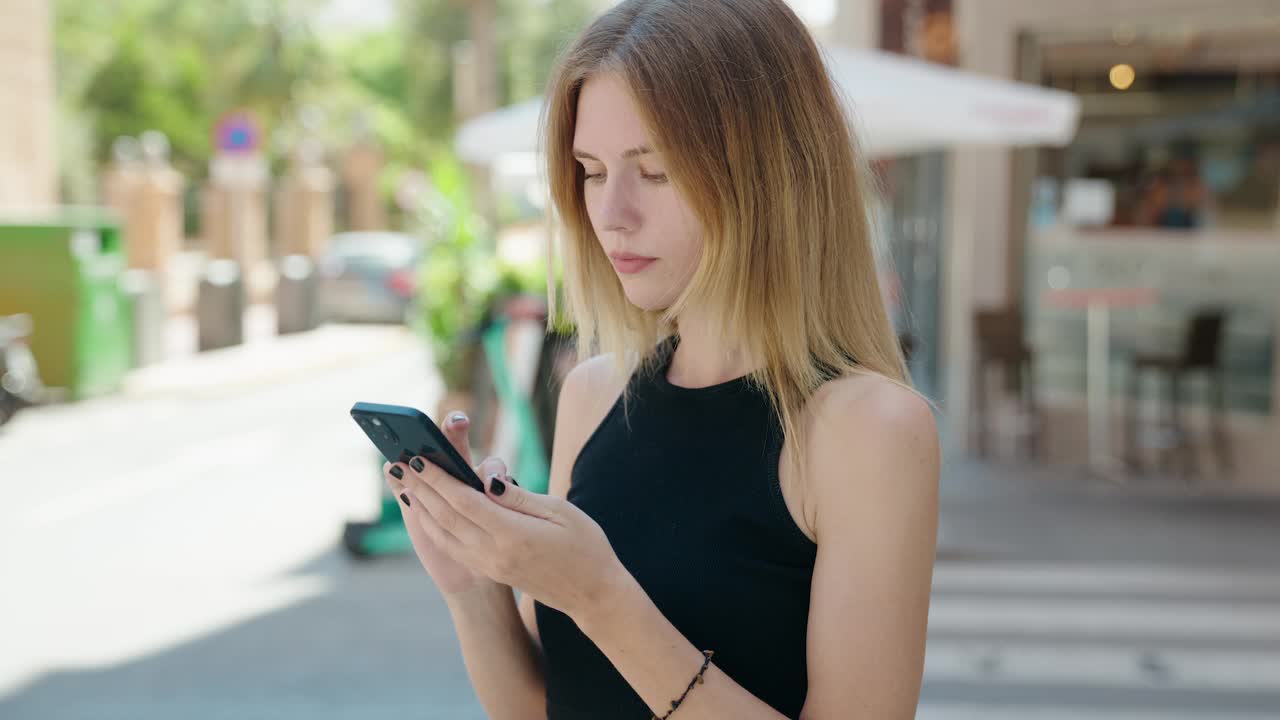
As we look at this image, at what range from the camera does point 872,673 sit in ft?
4.52

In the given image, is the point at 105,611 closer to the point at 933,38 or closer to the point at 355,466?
the point at 355,466

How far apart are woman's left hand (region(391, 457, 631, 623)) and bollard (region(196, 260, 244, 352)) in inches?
686

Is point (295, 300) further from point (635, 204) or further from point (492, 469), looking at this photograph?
point (492, 469)

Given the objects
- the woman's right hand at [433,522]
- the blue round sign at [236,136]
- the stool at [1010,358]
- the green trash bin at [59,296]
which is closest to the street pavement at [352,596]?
the stool at [1010,358]

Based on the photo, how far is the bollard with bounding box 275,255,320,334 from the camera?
20797 mm

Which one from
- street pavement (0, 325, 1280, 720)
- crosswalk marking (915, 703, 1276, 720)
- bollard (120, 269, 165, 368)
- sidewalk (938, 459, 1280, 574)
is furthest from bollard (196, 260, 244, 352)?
crosswalk marking (915, 703, 1276, 720)

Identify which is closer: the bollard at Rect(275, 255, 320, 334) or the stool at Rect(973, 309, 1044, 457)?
the stool at Rect(973, 309, 1044, 457)

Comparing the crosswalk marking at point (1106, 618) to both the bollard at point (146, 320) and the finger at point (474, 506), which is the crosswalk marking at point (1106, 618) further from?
the bollard at point (146, 320)

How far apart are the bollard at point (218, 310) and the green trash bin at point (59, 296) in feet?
14.5

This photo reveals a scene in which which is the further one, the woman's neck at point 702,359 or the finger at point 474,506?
the woman's neck at point 702,359

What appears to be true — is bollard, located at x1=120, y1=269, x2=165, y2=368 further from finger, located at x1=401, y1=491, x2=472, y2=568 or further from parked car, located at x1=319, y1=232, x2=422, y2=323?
finger, located at x1=401, y1=491, x2=472, y2=568

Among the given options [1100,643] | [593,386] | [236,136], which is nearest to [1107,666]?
[1100,643]

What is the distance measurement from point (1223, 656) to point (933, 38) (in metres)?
8.66

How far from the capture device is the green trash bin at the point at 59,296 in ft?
41.9
